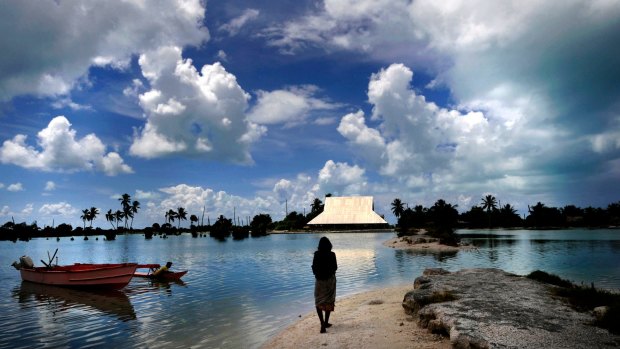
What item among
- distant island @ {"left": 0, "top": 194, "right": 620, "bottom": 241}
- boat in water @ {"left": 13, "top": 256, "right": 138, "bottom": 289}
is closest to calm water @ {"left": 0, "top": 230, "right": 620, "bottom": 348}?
boat in water @ {"left": 13, "top": 256, "right": 138, "bottom": 289}

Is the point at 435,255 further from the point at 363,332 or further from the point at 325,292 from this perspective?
the point at 325,292

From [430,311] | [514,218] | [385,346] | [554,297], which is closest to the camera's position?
[385,346]

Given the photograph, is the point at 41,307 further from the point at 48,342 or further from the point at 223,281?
the point at 223,281

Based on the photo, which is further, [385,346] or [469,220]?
[469,220]

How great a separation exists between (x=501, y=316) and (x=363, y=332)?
364cm

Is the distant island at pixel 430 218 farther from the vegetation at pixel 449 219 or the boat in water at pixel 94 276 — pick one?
the boat in water at pixel 94 276

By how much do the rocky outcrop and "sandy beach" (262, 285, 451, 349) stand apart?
0.50m

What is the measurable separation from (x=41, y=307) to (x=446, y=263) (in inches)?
1123

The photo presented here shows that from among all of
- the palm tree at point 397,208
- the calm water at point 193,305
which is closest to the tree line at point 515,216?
the palm tree at point 397,208

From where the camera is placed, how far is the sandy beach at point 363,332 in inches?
392

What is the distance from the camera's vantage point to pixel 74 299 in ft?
70.8

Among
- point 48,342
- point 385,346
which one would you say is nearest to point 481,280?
point 385,346

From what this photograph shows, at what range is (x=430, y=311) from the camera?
1109 centimetres

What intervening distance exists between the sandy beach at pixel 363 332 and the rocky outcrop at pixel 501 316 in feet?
1.65
